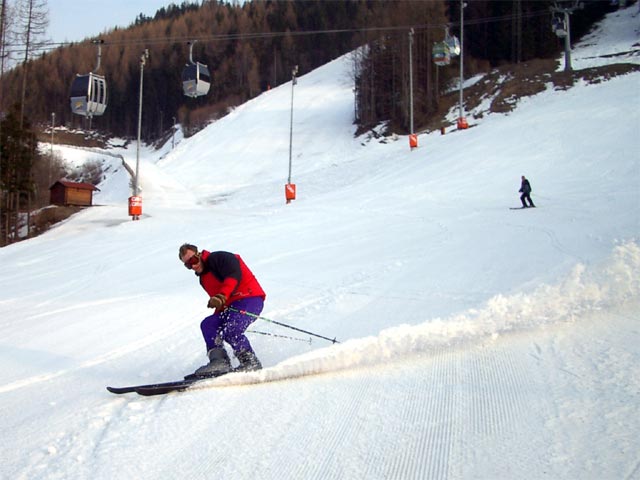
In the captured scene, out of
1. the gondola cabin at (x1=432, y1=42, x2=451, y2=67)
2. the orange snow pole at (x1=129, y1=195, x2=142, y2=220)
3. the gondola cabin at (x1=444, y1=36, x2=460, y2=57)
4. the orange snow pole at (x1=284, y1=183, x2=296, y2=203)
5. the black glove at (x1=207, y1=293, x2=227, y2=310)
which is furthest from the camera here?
the gondola cabin at (x1=444, y1=36, x2=460, y2=57)

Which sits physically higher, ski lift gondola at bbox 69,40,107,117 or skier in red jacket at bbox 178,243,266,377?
ski lift gondola at bbox 69,40,107,117

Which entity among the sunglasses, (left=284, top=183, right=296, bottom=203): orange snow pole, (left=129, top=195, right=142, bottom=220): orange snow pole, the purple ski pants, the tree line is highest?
the tree line

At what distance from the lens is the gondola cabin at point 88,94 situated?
18.5 meters

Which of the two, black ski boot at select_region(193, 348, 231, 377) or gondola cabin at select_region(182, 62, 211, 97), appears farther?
gondola cabin at select_region(182, 62, 211, 97)

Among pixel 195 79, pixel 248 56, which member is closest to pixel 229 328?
pixel 195 79

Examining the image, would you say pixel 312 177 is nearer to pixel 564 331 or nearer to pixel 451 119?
pixel 451 119

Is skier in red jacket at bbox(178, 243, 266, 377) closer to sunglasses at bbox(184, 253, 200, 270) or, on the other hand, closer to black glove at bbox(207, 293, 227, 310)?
sunglasses at bbox(184, 253, 200, 270)

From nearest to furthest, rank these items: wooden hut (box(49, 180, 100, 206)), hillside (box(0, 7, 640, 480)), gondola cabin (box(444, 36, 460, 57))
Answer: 1. hillside (box(0, 7, 640, 480))
2. wooden hut (box(49, 180, 100, 206))
3. gondola cabin (box(444, 36, 460, 57))

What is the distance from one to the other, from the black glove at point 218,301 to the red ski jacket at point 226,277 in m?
0.14

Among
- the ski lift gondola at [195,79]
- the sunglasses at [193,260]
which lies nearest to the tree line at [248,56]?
the ski lift gondola at [195,79]

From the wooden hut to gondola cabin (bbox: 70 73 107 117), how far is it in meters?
9.37

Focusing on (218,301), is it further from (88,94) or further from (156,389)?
(88,94)

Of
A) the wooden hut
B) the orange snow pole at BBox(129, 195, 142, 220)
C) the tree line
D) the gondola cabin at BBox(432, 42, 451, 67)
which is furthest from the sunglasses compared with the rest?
the gondola cabin at BBox(432, 42, 451, 67)

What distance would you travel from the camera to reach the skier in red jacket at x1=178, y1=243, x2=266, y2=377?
4.60m
